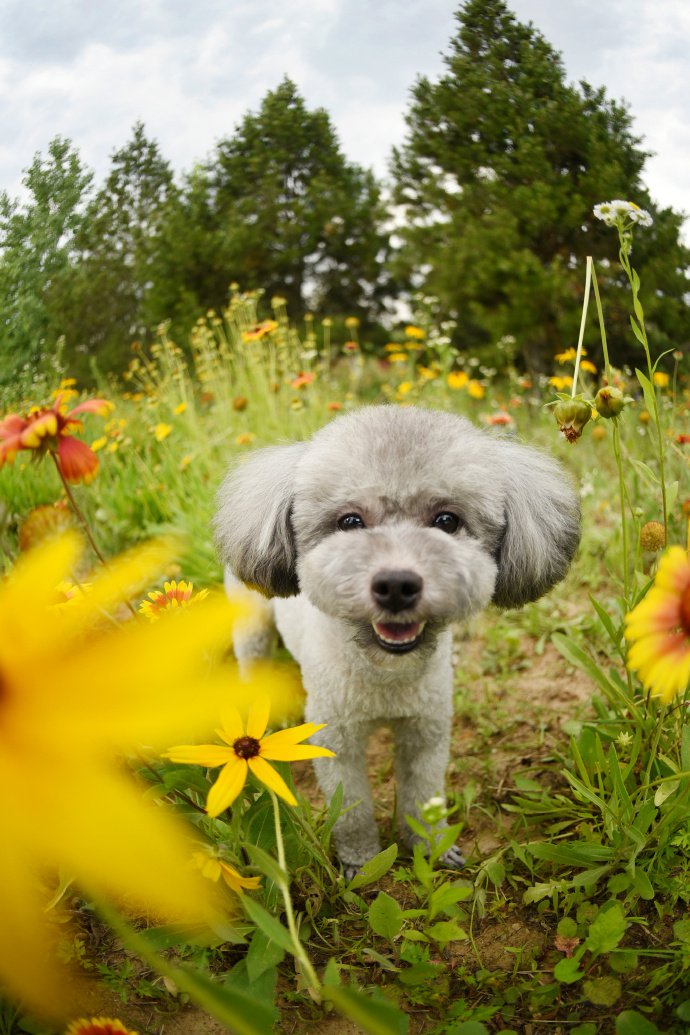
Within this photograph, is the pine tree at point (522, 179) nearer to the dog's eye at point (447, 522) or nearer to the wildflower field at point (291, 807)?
the wildflower field at point (291, 807)

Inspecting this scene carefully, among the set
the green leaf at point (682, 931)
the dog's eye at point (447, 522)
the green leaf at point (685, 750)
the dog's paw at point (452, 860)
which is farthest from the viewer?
the dog's paw at point (452, 860)

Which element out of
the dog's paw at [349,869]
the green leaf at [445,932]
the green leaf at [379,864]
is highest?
the green leaf at [379,864]

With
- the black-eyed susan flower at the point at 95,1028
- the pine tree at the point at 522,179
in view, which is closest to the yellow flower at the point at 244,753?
the black-eyed susan flower at the point at 95,1028

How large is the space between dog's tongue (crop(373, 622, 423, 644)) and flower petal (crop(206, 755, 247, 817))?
608mm

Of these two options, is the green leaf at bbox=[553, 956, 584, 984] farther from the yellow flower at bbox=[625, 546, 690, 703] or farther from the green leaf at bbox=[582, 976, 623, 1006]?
the yellow flower at bbox=[625, 546, 690, 703]

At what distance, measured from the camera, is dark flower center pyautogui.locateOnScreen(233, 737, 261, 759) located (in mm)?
975

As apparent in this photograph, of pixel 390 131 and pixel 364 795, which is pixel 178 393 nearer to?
pixel 390 131

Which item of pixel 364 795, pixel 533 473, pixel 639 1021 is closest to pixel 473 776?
pixel 364 795

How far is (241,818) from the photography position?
3.95 ft

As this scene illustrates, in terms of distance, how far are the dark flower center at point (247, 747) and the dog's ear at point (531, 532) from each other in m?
0.96

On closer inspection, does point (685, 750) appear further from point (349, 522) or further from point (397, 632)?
point (349, 522)

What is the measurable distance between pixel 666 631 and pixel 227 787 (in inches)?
23.7

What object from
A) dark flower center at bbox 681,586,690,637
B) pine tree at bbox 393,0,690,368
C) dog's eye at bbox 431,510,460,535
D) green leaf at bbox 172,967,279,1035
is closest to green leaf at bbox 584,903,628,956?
dark flower center at bbox 681,586,690,637

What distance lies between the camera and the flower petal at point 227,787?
2.93 ft
